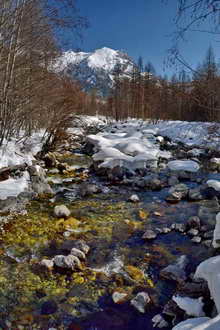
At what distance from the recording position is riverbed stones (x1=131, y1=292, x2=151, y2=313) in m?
2.36

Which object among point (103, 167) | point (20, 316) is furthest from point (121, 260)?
point (103, 167)

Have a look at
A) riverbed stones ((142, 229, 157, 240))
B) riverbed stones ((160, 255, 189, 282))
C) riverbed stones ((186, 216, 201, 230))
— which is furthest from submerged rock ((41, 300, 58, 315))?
riverbed stones ((186, 216, 201, 230))

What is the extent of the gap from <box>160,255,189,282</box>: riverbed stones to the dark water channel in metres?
0.07

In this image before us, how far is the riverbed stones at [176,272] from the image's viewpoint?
109 inches

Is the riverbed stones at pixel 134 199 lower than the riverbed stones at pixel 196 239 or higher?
higher

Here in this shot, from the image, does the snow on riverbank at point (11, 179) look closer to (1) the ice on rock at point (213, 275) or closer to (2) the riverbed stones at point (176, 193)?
(2) the riverbed stones at point (176, 193)

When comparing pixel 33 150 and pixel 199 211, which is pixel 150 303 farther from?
pixel 33 150

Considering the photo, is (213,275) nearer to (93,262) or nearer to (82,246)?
(93,262)

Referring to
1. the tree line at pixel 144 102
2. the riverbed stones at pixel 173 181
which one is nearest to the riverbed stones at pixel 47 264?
the riverbed stones at pixel 173 181

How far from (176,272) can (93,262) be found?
102 centimetres

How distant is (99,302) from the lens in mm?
2453

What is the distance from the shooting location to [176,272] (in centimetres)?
284

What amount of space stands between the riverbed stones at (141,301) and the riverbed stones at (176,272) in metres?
0.43

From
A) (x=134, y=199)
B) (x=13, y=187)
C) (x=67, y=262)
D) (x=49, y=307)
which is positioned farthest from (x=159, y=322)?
(x=13, y=187)
